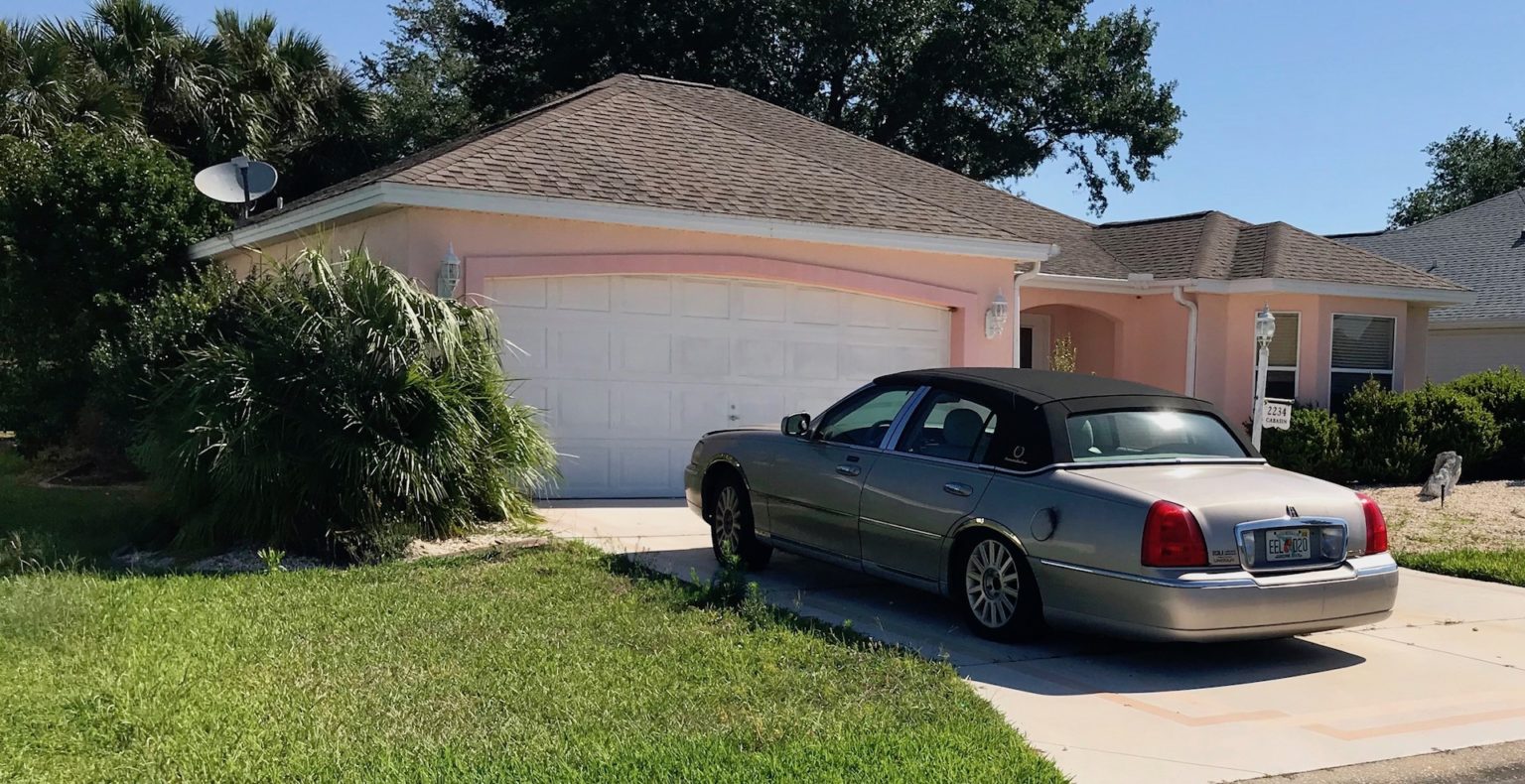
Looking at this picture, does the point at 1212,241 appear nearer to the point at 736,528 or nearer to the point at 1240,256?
the point at 1240,256

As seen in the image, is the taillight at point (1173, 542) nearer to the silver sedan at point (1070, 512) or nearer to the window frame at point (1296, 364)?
the silver sedan at point (1070, 512)

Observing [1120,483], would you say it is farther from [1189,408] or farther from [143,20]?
Answer: [143,20]

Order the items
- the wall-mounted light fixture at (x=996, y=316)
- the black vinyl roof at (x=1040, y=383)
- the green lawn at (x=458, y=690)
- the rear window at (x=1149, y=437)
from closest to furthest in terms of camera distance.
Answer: the green lawn at (x=458, y=690), the rear window at (x=1149, y=437), the black vinyl roof at (x=1040, y=383), the wall-mounted light fixture at (x=996, y=316)

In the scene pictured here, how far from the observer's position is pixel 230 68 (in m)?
20.5

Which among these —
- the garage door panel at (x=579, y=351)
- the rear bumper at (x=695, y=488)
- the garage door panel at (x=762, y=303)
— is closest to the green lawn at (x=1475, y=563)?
the rear bumper at (x=695, y=488)

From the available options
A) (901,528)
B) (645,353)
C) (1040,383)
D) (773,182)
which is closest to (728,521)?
(901,528)

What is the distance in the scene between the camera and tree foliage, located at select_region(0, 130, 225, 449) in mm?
14000

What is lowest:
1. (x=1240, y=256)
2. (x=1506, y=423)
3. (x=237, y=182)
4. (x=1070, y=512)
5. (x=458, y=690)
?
(x=458, y=690)

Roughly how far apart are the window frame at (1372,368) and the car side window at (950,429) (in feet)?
39.8

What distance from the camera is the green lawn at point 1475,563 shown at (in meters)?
9.73

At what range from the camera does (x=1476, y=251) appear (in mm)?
24266

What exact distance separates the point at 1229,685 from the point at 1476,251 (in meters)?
21.8

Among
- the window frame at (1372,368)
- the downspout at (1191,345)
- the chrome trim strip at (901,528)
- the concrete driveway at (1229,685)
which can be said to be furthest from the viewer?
the downspout at (1191,345)

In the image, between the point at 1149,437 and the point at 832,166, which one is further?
the point at 832,166
